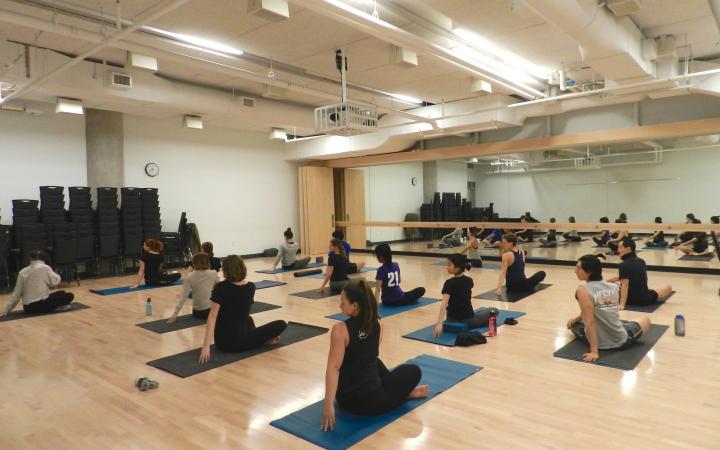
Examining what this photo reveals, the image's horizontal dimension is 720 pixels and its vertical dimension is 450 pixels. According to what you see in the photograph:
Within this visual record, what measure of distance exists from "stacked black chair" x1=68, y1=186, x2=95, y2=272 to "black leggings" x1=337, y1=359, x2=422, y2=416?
6956 mm

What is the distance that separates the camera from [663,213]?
26.9ft

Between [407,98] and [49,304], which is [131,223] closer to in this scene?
[49,304]

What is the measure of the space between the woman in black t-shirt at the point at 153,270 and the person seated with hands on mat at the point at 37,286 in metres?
1.68

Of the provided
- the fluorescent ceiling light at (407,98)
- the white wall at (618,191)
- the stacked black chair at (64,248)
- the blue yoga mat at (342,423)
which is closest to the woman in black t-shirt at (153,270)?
the stacked black chair at (64,248)

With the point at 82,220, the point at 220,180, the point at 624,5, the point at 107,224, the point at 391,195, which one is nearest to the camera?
the point at 624,5

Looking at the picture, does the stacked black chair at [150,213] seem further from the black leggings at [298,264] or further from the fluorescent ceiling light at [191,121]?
the black leggings at [298,264]

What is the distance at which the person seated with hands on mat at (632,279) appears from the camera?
16.6 ft

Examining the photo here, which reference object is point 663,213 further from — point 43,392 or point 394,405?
point 43,392

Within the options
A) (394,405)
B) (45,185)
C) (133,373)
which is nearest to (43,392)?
(133,373)

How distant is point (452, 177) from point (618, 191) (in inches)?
133

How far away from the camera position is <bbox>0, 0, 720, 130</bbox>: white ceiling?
15.9ft

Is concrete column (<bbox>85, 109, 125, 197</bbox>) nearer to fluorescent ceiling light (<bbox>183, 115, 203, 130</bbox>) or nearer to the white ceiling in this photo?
fluorescent ceiling light (<bbox>183, 115, 203, 130</bbox>)

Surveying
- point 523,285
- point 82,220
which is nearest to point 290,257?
point 82,220

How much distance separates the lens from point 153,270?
7.57 metres
